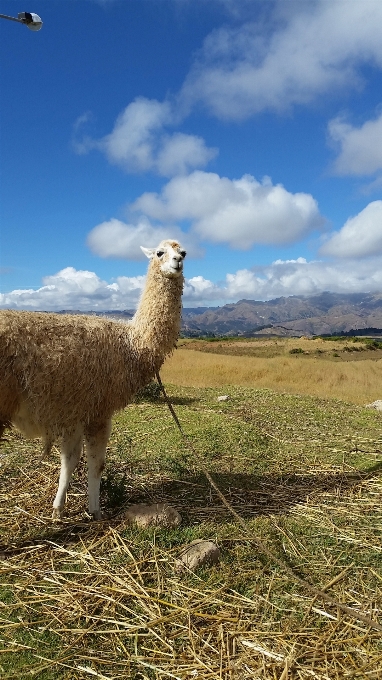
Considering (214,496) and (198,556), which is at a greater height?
(198,556)

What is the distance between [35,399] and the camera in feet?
16.0

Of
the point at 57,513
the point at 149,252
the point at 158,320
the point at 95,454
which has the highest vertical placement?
the point at 149,252

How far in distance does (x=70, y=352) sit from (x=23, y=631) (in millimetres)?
2646

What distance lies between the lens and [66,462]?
5.67m

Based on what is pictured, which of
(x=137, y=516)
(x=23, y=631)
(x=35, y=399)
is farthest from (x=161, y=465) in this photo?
(x=23, y=631)

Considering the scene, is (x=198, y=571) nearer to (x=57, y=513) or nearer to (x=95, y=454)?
(x=95, y=454)

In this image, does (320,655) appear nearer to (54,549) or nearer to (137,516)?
(137,516)

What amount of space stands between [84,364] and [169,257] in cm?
177

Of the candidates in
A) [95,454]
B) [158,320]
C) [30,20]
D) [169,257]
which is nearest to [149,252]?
[169,257]

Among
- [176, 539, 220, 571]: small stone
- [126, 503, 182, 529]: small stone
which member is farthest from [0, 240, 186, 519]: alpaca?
[176, 539, 220, 571]: small stone

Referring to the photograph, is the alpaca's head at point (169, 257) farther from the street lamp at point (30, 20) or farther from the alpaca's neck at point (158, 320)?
the street lamp at point (30, 20)

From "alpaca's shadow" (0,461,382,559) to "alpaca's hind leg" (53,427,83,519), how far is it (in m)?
0.23

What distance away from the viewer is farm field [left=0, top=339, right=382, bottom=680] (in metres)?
3.49

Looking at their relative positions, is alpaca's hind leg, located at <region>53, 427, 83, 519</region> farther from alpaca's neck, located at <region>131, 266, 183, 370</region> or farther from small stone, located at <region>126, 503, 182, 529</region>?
alpaca's neck, located at <region>131, 266, 183, 370</region>
